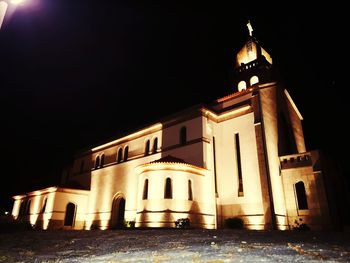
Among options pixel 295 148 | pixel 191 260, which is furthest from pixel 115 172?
pixel 191 260

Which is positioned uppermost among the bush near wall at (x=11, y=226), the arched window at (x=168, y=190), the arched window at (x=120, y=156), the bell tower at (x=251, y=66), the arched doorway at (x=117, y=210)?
the bell tower at (x=251, y=66)

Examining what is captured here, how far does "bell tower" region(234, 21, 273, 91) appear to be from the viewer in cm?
2583

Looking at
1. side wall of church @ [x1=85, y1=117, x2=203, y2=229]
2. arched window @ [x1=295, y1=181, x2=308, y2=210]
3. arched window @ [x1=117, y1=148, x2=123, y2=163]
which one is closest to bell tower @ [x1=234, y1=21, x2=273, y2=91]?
side wall of church @ [x1=85, y1=117, x2=203, y2=229]

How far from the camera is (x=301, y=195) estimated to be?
63.5 feet

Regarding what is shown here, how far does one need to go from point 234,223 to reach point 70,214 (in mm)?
18936

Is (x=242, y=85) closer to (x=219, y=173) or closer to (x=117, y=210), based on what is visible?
(x=219, y=173)

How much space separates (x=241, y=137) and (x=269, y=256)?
17090 mm

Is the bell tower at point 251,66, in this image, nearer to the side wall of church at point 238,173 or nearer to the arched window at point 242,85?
the arched window at point 242,85

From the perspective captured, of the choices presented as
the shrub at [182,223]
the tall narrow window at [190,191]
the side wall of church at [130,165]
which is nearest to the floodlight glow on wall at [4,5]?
the shrub at [182,223]

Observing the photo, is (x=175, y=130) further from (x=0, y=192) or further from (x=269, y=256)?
(x=0, y=192)

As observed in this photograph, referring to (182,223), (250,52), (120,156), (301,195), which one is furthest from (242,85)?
(182,223)

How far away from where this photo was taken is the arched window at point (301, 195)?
19.0 m

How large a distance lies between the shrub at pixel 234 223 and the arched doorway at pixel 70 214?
58.8 ft

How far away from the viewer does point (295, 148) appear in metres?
24.8
